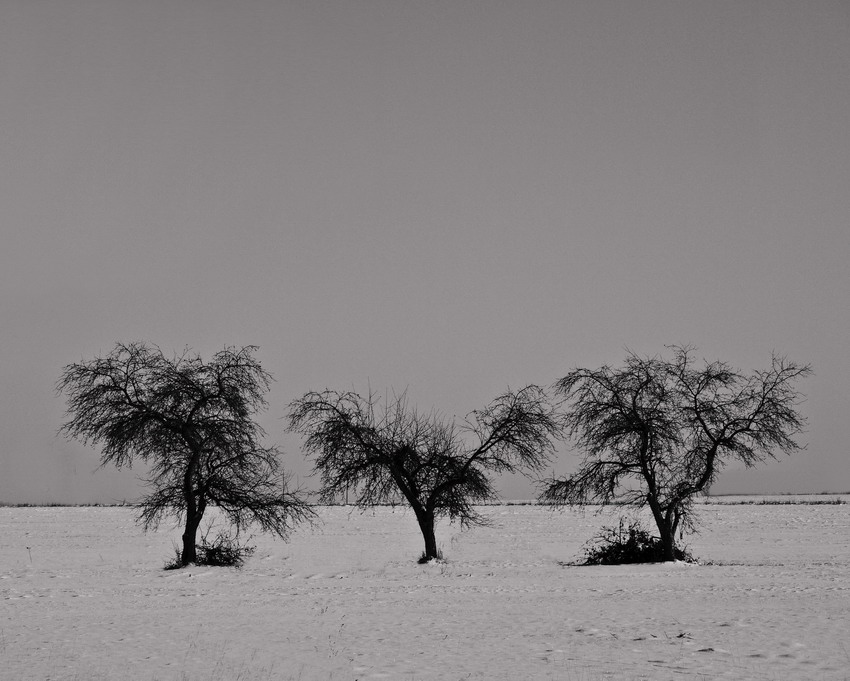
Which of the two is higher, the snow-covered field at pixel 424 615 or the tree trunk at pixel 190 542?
the tree trunk at pixel 190 542

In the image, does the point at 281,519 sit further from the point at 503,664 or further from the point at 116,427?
the point at 503,664

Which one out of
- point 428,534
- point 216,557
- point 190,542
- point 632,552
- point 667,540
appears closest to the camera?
point 190,542

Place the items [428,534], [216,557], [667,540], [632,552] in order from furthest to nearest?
[428,534] < [632,552] < [216,557] < [667,540]

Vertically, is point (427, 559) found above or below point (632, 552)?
below

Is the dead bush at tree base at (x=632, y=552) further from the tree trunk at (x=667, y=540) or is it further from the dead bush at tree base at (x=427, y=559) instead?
the dead bush at tree base at (x=427, y=559)

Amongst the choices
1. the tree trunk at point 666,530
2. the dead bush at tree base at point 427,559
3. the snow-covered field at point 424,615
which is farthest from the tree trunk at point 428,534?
the tree trunk at point 666,530

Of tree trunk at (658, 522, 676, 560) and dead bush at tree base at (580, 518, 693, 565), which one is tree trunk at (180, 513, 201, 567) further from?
tree trunk at (658, 522, 676, 560)

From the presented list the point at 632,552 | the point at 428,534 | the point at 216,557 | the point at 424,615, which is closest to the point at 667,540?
the point at 632,552

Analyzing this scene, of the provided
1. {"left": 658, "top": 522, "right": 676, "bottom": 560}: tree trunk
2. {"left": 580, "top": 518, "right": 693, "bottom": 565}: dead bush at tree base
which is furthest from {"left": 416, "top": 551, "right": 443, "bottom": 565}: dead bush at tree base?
{"left": 658, "top": 522, "right": 676, "bottom": 560}: tree trunk

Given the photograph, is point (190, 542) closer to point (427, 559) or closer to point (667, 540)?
point (427, 559)

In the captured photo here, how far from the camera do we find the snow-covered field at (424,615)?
1259 cm

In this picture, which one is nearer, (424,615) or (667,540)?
(424,615)

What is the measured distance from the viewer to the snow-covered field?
1259 centimetres

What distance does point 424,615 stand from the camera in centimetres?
1809
